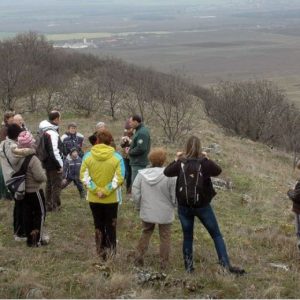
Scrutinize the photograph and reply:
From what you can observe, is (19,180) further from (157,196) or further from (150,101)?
(150,101)

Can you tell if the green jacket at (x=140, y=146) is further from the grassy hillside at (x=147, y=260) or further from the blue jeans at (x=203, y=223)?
the blue jeans at (x=203, y=223)

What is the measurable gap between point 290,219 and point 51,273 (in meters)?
6.60

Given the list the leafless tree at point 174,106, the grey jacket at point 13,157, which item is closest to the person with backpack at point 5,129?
the grey jacket at point 13,157

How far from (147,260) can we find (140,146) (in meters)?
2.63

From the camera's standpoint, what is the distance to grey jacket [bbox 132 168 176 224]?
6.77 meters

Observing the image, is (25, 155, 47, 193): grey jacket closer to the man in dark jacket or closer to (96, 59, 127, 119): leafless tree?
the man in dark jacket

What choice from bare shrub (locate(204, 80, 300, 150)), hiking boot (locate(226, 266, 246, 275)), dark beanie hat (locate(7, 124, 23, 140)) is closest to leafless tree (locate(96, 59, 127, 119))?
bare shrub (locate(204, 80, 300, 150))

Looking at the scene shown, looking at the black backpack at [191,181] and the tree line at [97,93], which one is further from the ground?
the black backpack at [191,181]

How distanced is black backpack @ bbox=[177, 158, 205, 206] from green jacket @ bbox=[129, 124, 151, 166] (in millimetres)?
2922

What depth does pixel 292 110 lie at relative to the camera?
3319 cm

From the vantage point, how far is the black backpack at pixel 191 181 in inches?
253

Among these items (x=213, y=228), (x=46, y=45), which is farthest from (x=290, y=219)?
(x=46, y=45)

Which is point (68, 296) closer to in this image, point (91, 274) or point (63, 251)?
point (91, 274)

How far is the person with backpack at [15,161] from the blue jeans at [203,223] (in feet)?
7.28
